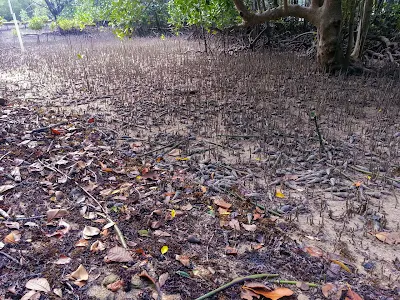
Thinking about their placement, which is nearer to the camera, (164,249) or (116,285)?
(116,285)

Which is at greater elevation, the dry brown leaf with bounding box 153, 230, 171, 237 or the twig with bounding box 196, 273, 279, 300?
the dry brown leaf with bounding box 153, 230, 171, 237

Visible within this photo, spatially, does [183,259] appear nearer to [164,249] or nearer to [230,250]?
[164,249]

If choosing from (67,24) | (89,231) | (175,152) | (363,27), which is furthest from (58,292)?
(67,24)

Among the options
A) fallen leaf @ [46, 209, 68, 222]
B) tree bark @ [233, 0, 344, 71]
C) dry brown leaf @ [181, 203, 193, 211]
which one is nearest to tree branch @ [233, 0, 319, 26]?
tree bark @ [233, 0, 344, 71]

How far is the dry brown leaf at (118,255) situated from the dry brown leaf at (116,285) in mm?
169

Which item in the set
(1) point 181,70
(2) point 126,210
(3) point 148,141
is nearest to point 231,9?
(1) point 181,70

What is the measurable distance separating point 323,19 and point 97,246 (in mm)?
6257

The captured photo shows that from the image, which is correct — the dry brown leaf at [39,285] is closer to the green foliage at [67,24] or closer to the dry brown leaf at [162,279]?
the dry brown leaf at [162,279]

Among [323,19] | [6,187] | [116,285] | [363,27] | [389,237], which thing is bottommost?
[389,237]

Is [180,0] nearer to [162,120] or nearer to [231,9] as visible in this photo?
[162,120]

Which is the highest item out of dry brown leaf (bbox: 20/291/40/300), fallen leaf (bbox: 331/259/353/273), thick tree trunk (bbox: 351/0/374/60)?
thick tree trunk (bbox: 351/0/374/60)

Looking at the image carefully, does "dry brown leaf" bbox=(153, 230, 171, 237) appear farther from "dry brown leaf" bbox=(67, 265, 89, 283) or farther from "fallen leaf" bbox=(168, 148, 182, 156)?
"fallen leaf" bbox=(168, 148, 182, 156)

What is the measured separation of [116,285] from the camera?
181 centimetres

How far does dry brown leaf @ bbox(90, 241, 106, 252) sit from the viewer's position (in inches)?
81.9
